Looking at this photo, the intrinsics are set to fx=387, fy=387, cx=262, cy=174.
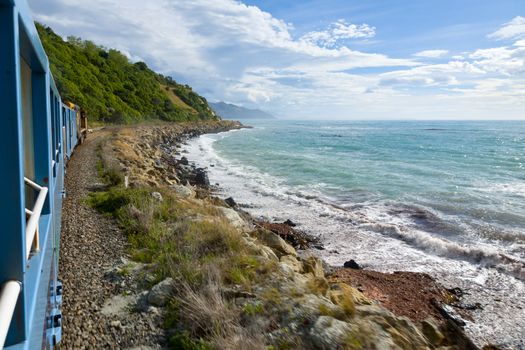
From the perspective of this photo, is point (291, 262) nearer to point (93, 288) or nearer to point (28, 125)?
point (93, 288)

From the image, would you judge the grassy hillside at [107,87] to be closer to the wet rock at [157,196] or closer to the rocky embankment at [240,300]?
the wet rock at [157,196]

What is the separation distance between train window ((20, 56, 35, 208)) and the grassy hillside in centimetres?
3679

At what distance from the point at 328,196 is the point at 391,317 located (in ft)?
47.3

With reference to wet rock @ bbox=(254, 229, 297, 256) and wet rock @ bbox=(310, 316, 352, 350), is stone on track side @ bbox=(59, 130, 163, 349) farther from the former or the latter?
wet rock @ bbox=(254, 229, 297, 256)

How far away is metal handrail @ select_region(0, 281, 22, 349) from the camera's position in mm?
1397

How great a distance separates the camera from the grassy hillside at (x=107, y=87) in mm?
42375

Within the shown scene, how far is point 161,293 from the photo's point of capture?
16.7ft

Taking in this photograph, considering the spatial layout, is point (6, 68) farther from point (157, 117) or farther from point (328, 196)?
point (157, 117)

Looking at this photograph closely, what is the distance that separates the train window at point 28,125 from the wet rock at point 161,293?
2.22m

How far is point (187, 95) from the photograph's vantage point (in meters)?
88.6

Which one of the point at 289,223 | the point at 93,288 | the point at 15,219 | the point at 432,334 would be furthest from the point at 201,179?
the point at 15,219

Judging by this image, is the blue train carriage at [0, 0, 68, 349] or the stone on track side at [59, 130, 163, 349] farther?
the stone on track side at [59, 130, 163, 349]

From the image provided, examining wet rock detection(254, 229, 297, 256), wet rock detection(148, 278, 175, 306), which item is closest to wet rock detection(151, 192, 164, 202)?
wet rock detection(254, 229, 297, 256)

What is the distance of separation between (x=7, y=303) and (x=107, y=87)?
57.3 metres
